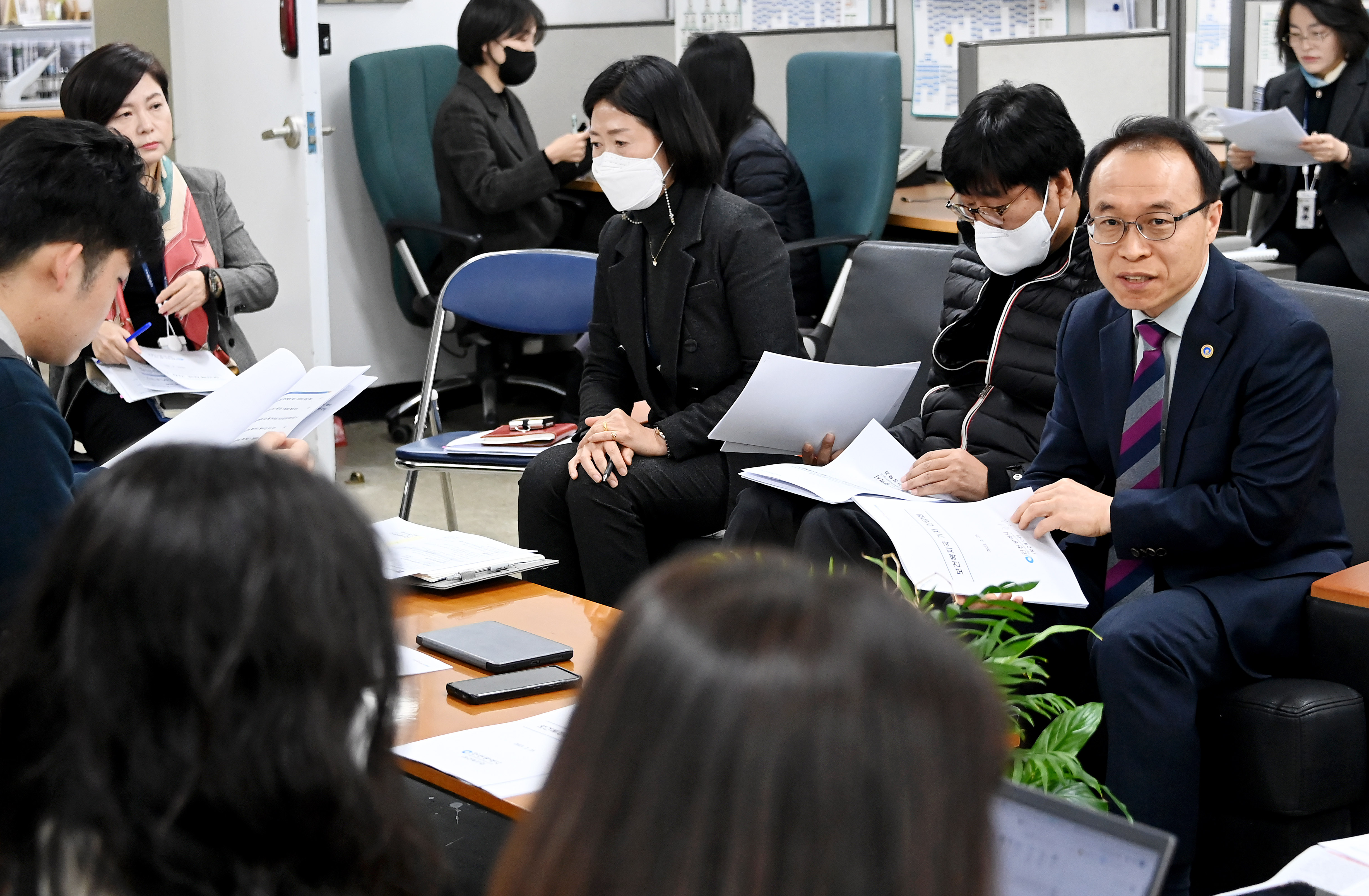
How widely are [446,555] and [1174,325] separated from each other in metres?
1.07

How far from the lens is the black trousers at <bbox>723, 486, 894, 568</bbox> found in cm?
226

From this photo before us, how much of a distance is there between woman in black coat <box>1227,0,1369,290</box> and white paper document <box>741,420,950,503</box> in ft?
6.94

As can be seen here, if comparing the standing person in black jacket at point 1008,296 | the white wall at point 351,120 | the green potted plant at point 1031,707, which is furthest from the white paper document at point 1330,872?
the white wall at point 351,120

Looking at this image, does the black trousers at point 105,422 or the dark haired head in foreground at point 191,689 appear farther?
the black trousers at point 105,422

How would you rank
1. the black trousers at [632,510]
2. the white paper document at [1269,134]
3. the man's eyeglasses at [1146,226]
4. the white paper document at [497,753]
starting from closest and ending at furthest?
the white paper document at [497,753], the man's eyeglasses at [1146,226], the black trousers at [632,510], the white paper document at [1269,134]

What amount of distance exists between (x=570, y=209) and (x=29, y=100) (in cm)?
178

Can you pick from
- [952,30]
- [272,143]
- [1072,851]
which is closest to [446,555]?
[1072,851]

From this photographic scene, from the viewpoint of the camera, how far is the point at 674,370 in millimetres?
2686

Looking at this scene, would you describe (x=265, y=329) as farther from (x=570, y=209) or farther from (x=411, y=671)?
(x=411, y=671)

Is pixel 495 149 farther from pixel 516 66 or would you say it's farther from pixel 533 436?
pixel 533 436

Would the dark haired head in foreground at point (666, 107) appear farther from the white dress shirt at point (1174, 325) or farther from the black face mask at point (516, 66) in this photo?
the black face mask at point (516, 66)

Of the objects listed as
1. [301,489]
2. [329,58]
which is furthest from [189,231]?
[301,489]

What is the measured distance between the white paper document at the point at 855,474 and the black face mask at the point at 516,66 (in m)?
2.47

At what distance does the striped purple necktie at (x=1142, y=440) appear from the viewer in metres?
1.95
